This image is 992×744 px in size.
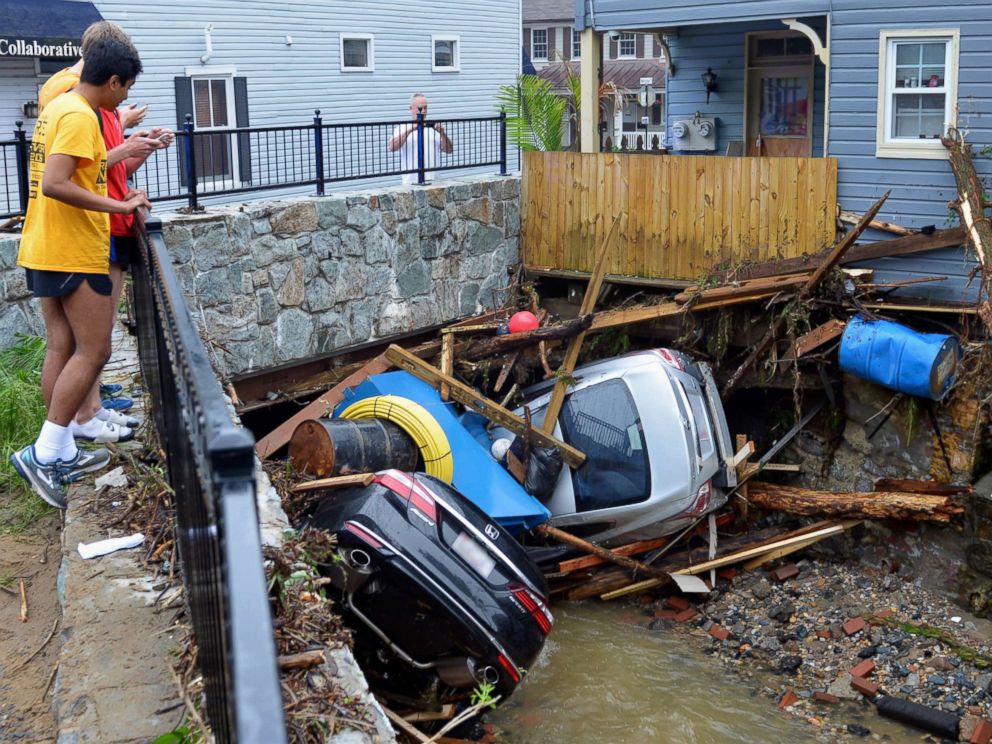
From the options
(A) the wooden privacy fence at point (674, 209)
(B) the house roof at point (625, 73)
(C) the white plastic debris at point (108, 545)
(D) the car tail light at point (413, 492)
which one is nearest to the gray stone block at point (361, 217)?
(A) the wooden privacy fence at point (674, 209)

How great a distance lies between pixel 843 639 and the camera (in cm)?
937

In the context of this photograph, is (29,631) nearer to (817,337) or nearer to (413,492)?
(413,492)

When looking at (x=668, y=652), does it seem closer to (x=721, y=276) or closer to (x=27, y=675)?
(x=721, y=276)

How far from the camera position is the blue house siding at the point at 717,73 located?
50.8 feet

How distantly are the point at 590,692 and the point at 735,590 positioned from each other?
2.42m

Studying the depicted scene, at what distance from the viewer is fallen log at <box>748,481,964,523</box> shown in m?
9.92

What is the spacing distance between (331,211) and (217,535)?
9.35 meters

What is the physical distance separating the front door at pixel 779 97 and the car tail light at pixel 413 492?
10.3 metres

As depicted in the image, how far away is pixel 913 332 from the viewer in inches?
397

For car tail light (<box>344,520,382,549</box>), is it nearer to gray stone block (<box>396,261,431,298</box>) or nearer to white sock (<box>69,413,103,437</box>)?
white sock (<box>69,413,103,437</box>)

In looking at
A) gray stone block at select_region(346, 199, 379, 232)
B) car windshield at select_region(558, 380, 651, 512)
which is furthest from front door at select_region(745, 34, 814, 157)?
car windshield at select_region(558, 380, 651, 512)

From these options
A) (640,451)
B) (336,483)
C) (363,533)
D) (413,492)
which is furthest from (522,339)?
(363,533)

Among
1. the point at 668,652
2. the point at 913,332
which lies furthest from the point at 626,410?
the point at 913,332

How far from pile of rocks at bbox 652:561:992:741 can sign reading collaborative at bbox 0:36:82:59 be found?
10.2 meters
